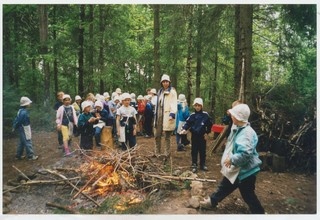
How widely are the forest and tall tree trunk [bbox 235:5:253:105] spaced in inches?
0.7

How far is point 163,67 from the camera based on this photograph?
343 inches

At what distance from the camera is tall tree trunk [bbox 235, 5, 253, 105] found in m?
5.98

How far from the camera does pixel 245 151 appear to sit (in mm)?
3918

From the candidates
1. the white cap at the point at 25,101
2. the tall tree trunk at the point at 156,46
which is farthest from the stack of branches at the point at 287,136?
the white cap at the point at 25,101

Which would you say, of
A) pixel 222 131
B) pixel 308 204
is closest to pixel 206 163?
pixel 222 131

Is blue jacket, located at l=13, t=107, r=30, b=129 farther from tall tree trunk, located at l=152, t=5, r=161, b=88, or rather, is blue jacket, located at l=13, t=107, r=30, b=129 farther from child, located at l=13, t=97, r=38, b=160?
tall tree trunk, located at l=152, t=5, r=161, b=88

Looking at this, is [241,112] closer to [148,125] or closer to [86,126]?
[86,126]

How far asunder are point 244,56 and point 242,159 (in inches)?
110

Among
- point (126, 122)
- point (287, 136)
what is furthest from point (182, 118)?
point (287, 136)

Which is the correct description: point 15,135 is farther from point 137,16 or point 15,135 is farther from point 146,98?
point 146,98

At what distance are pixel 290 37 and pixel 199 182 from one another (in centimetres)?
282

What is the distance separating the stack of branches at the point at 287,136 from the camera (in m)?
5.44

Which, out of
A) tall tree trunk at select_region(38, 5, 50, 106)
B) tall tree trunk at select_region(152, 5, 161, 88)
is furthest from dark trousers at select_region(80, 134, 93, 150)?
tall tree trunk at select_region(152, 5, 161, 88)

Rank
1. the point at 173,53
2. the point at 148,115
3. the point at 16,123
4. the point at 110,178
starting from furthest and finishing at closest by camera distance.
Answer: the point at 148,115 < the point at 173,53 < the point at 16,123 < the point at 110,178
